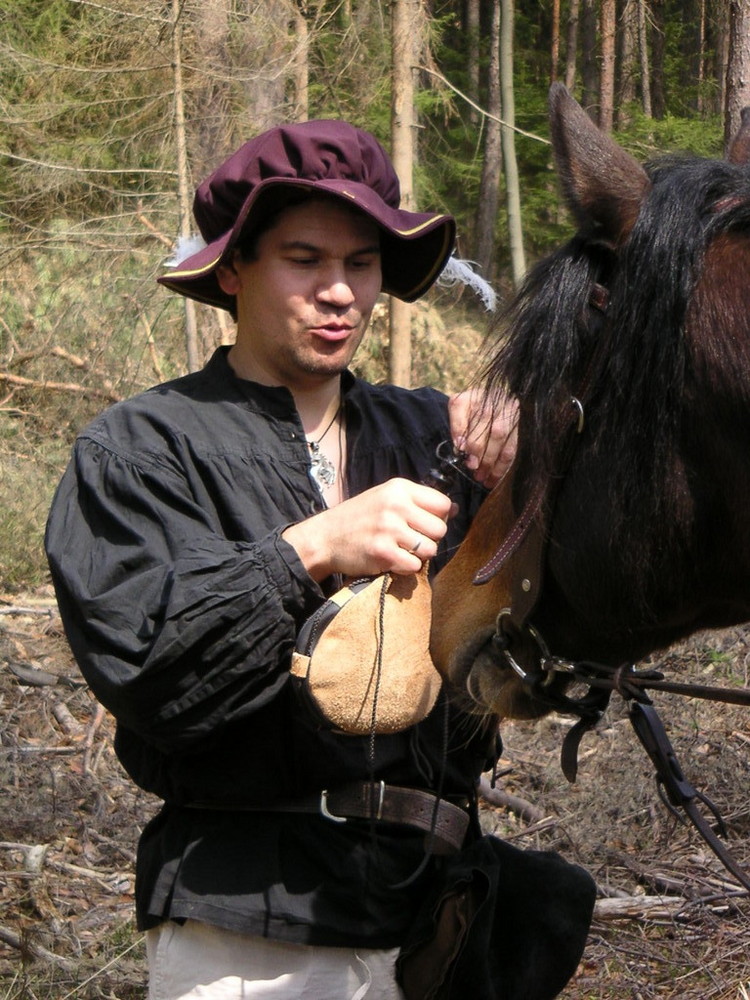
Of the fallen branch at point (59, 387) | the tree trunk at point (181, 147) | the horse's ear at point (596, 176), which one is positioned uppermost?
the tree trunk at point (181, 147)

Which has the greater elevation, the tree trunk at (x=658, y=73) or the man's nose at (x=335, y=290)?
the tree trunk at (x=658, y=73)

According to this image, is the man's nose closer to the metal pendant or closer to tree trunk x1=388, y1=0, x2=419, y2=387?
the metal pendant

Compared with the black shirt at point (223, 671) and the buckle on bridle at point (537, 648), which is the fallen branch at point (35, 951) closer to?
the black shirt at point (223, 671)

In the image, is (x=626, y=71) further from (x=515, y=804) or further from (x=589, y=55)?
(x=515, y=804)

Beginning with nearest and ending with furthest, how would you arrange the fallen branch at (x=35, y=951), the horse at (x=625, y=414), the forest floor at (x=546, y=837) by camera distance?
the horse at (x=625, y=414), the forest floor at (x=546, y=837), the fallen branch at (x=35, y=951)

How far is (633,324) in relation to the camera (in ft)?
5.18

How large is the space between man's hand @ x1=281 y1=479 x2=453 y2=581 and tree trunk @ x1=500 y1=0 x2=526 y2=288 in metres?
9.01

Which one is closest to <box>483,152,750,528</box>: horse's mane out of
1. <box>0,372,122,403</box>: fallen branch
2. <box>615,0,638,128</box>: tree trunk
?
<box>0,372,122,403</box>: fallen branch

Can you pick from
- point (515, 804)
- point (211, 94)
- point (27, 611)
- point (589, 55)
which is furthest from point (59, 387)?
point (589, 55)

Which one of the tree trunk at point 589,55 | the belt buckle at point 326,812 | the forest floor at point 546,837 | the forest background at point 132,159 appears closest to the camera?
the belt buckle at point 326,812

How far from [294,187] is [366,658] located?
0.89m

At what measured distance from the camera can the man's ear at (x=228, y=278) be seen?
2307mm

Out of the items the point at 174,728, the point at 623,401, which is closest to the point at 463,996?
the point at 174,728

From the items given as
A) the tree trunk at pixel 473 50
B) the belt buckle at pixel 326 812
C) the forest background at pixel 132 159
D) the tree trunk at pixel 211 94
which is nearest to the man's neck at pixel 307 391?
the belt buckle at pixel 326 812
